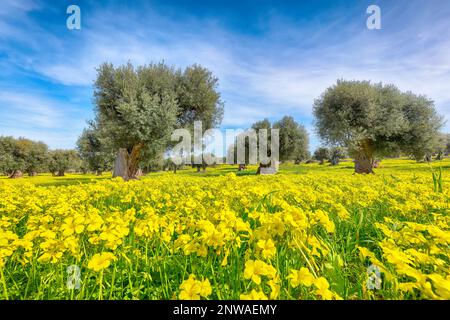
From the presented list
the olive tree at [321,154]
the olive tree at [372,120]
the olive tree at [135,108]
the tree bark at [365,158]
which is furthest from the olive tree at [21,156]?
the olive tree at [321,154]

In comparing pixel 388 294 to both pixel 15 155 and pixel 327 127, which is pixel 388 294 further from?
pixel 15 155

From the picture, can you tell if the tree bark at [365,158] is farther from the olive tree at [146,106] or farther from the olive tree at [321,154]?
the olive tree at [321,154]

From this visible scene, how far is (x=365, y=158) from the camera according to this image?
27500mm

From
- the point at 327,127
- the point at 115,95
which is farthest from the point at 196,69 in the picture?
the point at 327,127

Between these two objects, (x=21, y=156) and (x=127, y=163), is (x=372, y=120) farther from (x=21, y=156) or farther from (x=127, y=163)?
(x=21, y=156)

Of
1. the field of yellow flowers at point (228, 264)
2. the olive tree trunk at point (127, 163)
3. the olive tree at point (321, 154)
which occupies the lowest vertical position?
the field of yellow flowers at point (228, 264)

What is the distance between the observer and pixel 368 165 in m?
27.3

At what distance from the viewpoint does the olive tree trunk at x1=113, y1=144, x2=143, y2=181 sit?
2228 centimetres

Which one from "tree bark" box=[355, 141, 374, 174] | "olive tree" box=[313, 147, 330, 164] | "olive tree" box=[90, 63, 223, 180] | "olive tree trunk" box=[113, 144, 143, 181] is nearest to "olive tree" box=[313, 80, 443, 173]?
"tree bark" box=[355, 141, 374, 174]

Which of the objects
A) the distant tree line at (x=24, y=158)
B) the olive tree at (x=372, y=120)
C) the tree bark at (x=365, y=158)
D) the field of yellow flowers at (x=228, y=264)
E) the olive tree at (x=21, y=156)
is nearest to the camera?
the field of yellow flowers at (x=228, y=264)

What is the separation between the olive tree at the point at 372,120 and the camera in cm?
2447

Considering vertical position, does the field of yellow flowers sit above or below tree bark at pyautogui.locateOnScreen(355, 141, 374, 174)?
below

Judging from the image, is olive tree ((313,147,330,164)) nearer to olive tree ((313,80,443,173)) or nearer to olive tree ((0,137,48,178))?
olive tree ((313,80,443,173))

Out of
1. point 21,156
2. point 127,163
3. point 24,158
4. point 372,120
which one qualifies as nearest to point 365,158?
point 372,120
